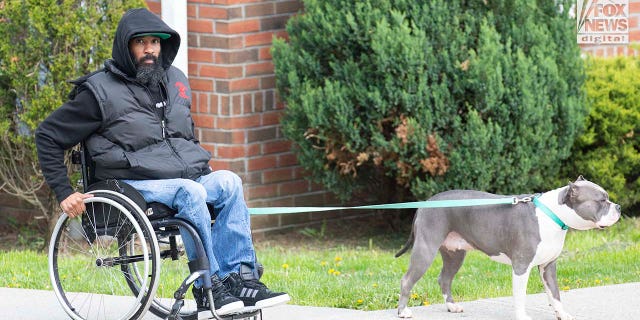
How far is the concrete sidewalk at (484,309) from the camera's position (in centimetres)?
607

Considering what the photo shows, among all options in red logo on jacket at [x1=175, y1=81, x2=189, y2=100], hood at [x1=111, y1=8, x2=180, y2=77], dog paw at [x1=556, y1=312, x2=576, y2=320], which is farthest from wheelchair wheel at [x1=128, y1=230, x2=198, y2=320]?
dog paw at [x1=556, y1=312, x2=576, y2=320]

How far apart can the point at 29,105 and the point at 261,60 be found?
180 cm

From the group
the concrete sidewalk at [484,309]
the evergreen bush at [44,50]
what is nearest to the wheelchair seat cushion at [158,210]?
the concrete sidewalk at [484,309]

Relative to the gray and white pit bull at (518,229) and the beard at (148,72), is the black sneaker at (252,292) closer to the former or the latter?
the gray and white pit bull at (518,229)

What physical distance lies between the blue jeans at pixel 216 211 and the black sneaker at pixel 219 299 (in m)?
0.07

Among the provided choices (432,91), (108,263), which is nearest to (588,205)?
(108,263)

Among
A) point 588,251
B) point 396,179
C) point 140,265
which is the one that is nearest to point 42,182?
point 140,265

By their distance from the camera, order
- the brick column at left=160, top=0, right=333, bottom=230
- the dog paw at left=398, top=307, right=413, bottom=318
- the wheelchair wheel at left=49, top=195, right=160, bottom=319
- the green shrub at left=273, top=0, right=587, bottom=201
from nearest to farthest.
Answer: the wheelchair wheel at left=49, top=195, right=160, bottom=319 < the dog paw at left=398, top=307, right=413, bottom=318 < the green shrub at left=273, top=0, right=587, bottom=201 < the brick column at left=160, top=0, right=333, bottom=230

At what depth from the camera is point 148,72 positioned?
5.92m

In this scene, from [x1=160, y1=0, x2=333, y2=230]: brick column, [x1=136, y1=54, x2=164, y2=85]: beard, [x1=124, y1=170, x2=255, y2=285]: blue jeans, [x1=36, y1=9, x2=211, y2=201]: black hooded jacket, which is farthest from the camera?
[x1=160, y1=0, x2=333, y2=230]: brick column

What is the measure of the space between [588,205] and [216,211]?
1.83m

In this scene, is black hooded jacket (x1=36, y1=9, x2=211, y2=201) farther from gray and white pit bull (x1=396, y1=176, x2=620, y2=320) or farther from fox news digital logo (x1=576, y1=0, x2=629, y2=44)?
fox news digital logo (x1=576, y1=0, x2=629, y2=44)

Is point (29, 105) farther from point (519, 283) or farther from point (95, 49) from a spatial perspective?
point (519, 283)

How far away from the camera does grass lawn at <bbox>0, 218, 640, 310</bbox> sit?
6793 millimetres
